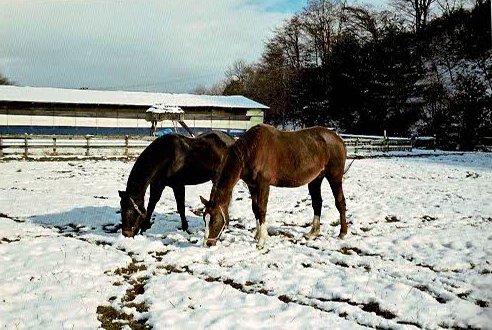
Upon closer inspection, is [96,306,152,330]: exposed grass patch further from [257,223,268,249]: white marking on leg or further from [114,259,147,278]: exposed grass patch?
[257,223,268,249]: white marking on leg

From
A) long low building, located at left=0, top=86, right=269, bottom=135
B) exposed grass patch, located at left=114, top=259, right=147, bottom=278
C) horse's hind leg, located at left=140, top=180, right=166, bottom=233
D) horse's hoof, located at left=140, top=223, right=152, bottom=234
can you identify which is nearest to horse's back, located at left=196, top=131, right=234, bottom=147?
horse's hind leg, located at left=140, top=180, right=166, bottom=233

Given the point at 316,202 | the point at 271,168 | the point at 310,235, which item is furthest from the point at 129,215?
the point at 316,202

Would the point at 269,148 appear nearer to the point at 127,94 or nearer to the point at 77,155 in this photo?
the point at 77,155

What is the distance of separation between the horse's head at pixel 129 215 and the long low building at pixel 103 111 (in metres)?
23.7

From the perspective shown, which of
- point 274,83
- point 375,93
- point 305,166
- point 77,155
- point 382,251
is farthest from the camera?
point 274,83

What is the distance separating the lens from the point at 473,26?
33438 millimetres

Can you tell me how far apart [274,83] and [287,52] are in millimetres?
4973

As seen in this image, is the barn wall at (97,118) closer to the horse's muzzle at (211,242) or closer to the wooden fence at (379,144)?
the wooden fence at (379,144)

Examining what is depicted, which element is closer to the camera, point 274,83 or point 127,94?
point 127,94

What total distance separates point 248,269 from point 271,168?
5.46 ft

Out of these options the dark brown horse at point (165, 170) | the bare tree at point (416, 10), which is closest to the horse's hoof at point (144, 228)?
the dark brown horse at point (165, 170)

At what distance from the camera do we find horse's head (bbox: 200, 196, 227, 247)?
18.2ft

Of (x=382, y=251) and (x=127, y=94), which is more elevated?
(x=127, y=94)

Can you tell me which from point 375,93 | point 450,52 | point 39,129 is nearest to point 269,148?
point 39,129
